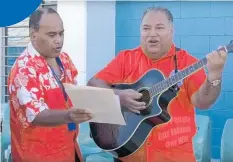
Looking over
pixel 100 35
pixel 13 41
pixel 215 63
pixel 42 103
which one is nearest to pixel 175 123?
pixel 215 63

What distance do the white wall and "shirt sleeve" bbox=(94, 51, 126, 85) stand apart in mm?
1897

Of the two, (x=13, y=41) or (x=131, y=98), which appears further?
(x=13, y=41)

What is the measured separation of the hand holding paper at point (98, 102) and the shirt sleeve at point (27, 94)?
6.0 inches

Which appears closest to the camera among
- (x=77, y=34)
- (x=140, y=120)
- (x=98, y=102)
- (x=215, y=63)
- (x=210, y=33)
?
(x=215, y=63)

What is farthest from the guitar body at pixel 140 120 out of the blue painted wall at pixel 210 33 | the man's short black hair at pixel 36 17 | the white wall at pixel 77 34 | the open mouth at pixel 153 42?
the white wall at pixel 77 34

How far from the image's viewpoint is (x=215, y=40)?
426 centimetres

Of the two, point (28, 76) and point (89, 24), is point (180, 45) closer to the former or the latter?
point (89, 24)

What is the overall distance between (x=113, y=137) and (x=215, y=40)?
1870 millimetres

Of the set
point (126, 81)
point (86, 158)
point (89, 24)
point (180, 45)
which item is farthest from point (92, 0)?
point (126, 81)

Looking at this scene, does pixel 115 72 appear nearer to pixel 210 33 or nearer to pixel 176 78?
pixel 176 78

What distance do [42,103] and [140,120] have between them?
1.70ft

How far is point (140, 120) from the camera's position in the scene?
103 inches

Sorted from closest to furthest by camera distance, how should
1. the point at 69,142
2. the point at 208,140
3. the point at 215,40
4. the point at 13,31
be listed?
1. the point at 69,142
2. the point at 208,140
3. the point at 215,40
4. the point at 13,31

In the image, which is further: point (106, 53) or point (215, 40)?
point (106, 53)
